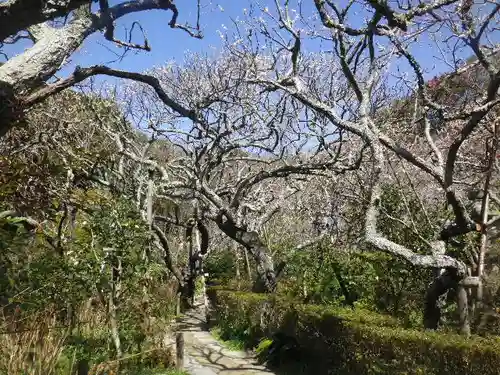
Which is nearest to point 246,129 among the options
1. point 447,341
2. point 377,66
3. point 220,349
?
point 220,349

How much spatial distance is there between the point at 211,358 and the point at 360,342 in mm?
3913

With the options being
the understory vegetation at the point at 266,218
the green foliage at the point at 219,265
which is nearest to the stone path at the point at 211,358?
the understory vegetation at the point at 266,218

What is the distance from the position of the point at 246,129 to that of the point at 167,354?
22.8 ft

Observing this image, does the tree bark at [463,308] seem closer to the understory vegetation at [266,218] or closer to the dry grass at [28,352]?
the understory vegetation at [266,218]

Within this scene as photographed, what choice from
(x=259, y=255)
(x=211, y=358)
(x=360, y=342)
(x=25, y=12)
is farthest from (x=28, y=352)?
(x=259, y=255)

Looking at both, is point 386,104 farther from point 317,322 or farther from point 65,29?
point 65,29

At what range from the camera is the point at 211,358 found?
9.29 meters

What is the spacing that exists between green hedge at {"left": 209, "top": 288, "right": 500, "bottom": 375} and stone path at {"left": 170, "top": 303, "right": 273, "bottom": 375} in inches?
23.2

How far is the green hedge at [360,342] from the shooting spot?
471 centimetres

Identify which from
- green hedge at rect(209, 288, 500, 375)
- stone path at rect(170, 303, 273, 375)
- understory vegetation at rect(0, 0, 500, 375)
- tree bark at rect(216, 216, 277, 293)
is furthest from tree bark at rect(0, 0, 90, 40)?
tree bark at rect(216, 216, 277, 293)

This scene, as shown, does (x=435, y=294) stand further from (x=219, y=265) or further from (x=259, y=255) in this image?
(x=219, y=265)

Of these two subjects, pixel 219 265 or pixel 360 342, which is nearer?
pixel 360 342

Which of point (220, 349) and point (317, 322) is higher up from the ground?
point (317, 322)

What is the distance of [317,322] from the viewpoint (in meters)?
7.52
